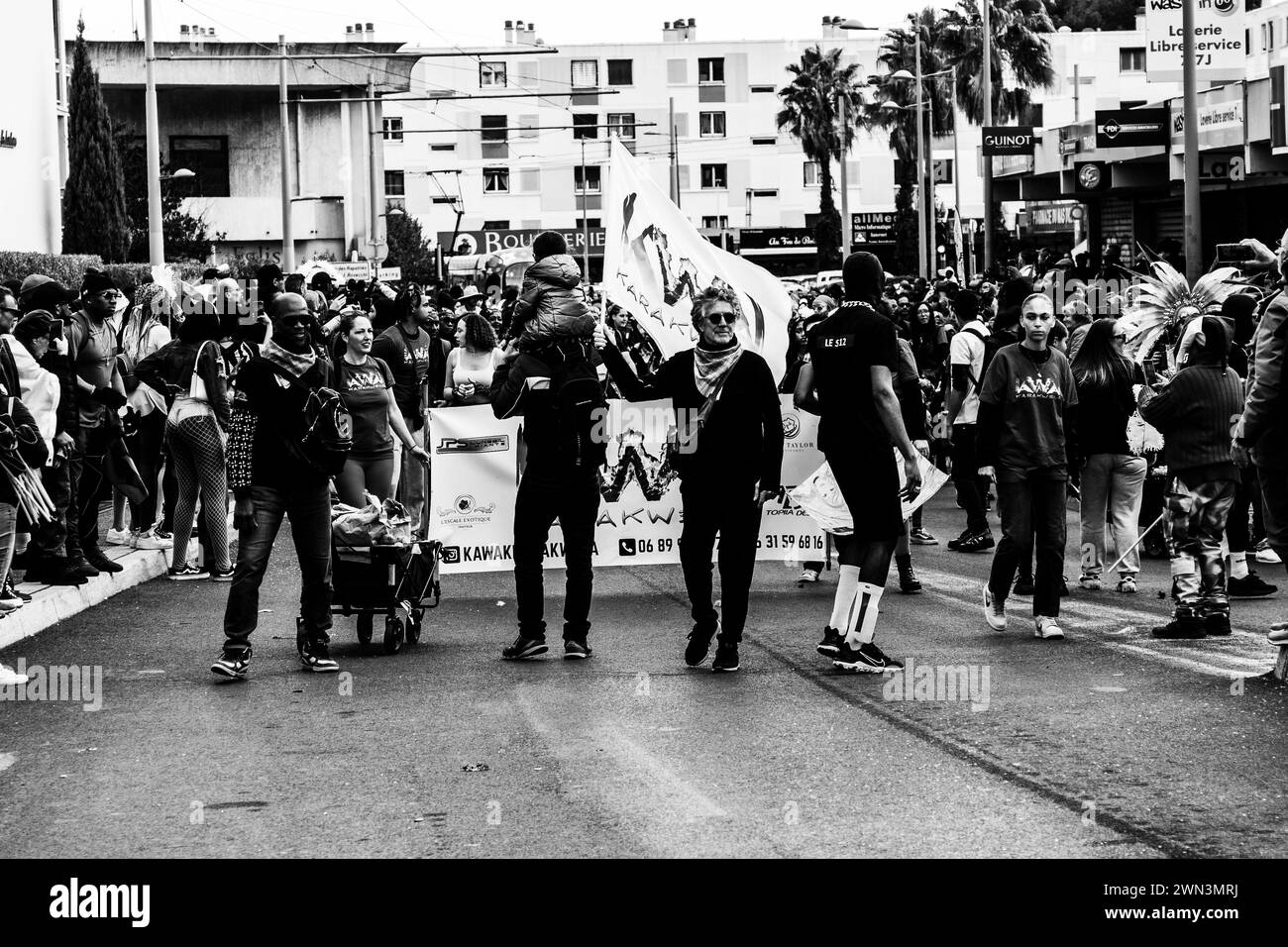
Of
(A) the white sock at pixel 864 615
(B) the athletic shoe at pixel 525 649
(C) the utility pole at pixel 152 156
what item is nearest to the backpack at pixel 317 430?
(B) the athletic shoe at pixel 525 649

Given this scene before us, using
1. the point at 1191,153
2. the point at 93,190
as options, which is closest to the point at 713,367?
the point at 1191,153

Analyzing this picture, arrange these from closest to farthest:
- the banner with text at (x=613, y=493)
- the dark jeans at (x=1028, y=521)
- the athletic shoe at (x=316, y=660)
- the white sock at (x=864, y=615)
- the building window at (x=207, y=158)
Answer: the white sock at (x=864, y=615), the athletic shoe at (x=316, y=660), the dark jeans at (x=1028, y=521), the banner with text at (x=613, y=493), the building window at (x=207, y=158)

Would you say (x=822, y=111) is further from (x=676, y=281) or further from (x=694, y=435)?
(x=694, y=435)

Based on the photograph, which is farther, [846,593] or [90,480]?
[90,480]

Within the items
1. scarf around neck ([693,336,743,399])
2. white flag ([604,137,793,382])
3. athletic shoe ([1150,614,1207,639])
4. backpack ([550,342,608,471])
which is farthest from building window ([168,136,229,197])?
athletic shoe ([1150,614,1207,639])

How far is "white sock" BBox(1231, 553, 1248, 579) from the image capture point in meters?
11.8

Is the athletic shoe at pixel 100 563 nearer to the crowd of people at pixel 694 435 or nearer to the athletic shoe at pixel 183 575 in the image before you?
the crowd of people at pixel 694 435

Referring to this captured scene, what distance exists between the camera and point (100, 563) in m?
12.7

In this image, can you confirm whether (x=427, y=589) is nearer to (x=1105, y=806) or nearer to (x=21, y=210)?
(x=1105, y=806)

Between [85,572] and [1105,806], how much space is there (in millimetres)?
7804

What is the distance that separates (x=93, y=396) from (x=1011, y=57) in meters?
52.4

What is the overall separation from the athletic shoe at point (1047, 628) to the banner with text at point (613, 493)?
2.44 m

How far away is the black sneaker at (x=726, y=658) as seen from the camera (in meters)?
9.11

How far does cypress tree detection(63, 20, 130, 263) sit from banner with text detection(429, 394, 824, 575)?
89.8ft
